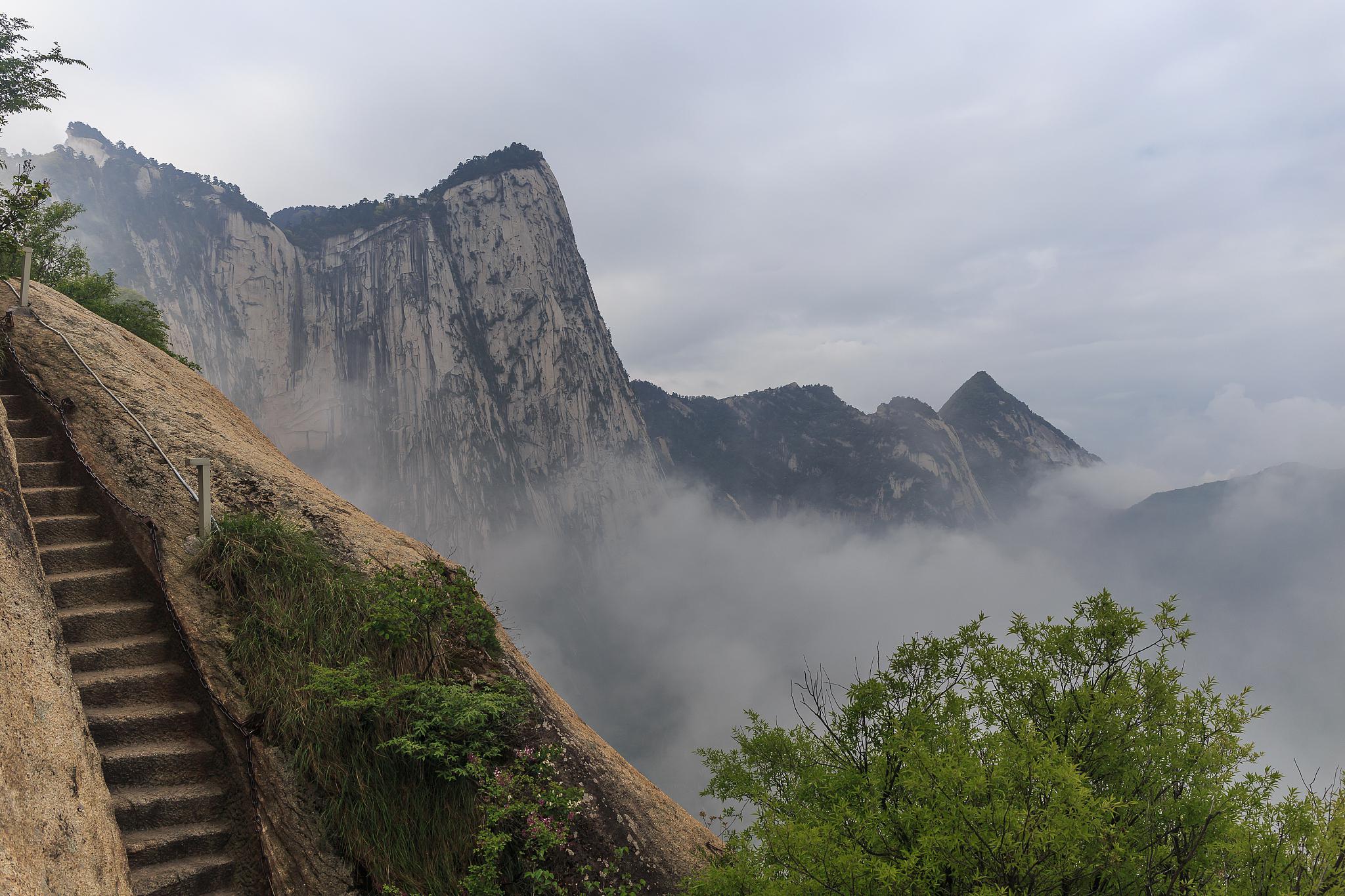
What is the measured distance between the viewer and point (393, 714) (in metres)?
5.71

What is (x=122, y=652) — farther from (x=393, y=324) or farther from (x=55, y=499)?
(x=393, y=324)

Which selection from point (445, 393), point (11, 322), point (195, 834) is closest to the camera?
point (195, 834)

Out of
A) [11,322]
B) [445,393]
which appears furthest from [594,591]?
[11,322]

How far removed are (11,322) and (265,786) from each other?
7803 millimetres

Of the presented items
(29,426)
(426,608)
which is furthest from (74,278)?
(426,608)

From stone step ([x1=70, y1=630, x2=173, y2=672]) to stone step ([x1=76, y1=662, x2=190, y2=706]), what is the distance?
0.05m

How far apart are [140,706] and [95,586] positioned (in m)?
1.45

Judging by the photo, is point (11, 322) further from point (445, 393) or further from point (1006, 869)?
point (445, 393)

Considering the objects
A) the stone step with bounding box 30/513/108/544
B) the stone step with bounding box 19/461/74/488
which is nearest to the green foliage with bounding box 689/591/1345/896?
the stone step with bounding box 30/513/108/544

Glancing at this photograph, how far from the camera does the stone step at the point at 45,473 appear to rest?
6.97 meters

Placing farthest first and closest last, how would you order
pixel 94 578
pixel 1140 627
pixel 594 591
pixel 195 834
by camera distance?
pixel 594 591
pixel 94 578
pixel 1140 627
pixel 195 834

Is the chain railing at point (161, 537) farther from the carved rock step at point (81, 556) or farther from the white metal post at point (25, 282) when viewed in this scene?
the carved rock step at point (81, 556)

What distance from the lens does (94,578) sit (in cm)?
623

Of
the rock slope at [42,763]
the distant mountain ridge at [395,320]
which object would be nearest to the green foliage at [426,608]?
the rock slope at [42,763]
